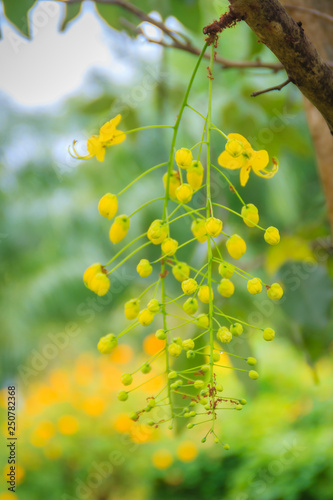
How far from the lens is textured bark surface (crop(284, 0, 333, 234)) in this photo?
582 mm

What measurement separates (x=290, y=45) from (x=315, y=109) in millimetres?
337

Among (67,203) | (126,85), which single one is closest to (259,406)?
(67,203)

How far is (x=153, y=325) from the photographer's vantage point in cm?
390

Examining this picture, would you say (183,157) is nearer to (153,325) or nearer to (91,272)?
(91,272)

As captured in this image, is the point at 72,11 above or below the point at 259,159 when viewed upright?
above

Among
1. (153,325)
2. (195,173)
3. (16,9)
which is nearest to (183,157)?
(195,173)

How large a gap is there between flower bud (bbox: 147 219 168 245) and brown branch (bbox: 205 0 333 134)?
0.44ft

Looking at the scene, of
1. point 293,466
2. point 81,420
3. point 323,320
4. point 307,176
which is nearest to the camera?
point 323,320

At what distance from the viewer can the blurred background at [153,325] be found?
761mm

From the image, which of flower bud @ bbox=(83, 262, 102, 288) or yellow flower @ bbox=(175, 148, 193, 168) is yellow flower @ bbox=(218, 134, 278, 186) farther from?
flower bud @ bbox=(83, 262, 102, 288)

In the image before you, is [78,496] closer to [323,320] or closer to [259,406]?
[259,406]

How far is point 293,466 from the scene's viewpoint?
5.36 ft

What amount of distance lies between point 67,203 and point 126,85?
1358mm

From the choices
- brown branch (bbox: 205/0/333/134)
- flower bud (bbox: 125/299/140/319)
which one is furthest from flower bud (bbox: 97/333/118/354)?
brown branch (bbox: 205/0/333/134)
